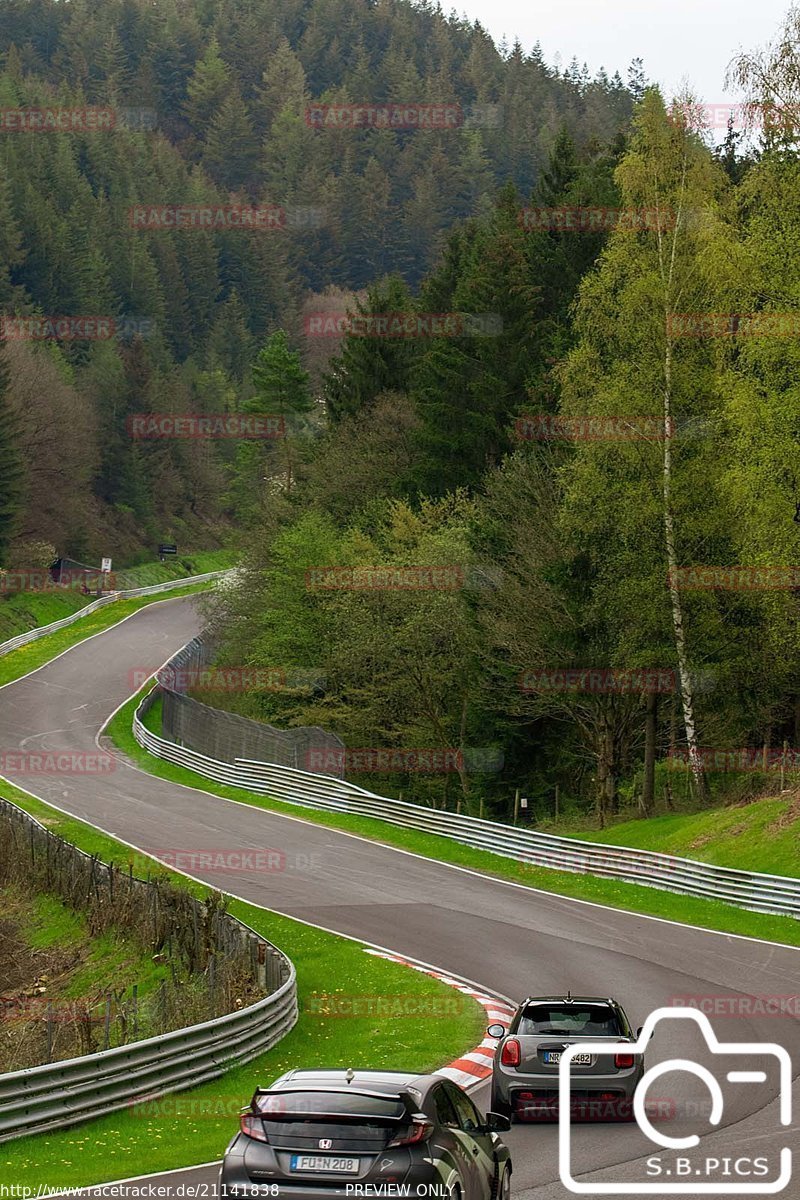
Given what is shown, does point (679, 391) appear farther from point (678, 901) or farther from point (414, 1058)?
point (414, 1058)

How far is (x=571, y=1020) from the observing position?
1630 centimetres

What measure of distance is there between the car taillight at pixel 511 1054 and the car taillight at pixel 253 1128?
20.7 feet

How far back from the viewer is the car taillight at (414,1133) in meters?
9.70

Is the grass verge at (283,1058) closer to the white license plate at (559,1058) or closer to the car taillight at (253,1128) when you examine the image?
the white license plate at (559,1058)

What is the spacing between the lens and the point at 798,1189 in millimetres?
12109

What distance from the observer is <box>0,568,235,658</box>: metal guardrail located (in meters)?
85.6
